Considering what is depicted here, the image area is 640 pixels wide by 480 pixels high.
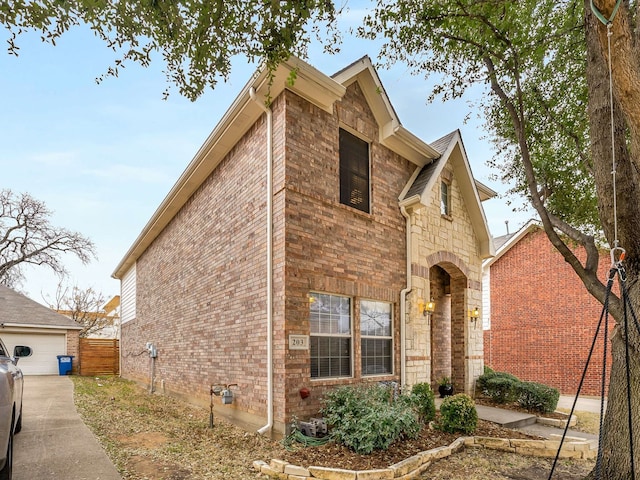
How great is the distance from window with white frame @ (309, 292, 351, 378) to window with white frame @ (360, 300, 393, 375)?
455 mm

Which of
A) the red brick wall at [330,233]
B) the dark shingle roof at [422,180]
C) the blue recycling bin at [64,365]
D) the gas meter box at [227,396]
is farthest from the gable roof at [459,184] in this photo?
the blue recycling bin at [64,365]

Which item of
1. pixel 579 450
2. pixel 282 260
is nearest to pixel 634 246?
pixel 579 450

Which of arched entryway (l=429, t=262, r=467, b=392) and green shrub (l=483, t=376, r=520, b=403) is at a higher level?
arched entryway (l=429, t=262, r=467, b=392)

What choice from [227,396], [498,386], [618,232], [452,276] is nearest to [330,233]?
[227,396]

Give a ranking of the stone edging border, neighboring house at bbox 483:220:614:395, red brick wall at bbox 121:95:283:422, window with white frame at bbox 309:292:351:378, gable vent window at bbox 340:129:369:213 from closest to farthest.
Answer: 1. the stone edging border
2. window with white frame at bbox 309:292:351:378
3. red brick wall at bbox 121:95:283:422
4. gable vent window at bbox 340:129:369:213
5. neighboring house at bbox 483:220:614:395

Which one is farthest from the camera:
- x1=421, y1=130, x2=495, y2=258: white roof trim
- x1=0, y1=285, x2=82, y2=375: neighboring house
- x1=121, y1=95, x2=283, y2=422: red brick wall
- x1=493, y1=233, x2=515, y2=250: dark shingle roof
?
x1=0, y1=285, x2=82, y2=375: neighboring house

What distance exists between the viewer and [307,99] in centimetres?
781

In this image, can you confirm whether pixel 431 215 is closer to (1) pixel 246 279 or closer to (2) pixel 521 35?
(2) pixel 521 35

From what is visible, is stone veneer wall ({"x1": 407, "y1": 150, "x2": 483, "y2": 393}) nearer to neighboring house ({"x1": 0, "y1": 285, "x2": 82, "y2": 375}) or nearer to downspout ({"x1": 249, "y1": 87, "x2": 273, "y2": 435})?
downspout ({"x1": 249, "y1": 87, "x2": 273, "y2": 435})

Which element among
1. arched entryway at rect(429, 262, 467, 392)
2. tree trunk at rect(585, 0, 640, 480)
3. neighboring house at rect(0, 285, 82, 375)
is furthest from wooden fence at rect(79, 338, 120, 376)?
tree trunk at rect(585, 0, 640, 480)

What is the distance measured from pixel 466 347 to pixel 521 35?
308 inches

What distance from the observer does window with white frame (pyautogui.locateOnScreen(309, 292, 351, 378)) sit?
7.53 meters

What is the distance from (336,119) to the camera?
27.8 feet

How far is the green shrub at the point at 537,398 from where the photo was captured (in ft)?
33.2
